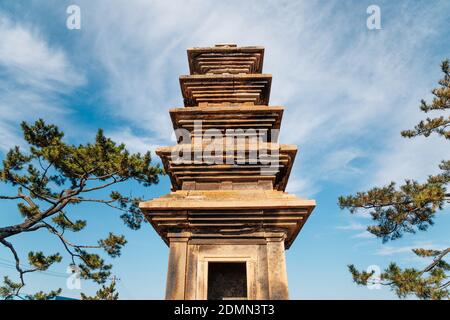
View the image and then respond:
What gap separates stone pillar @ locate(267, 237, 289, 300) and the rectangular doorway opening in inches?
38.1

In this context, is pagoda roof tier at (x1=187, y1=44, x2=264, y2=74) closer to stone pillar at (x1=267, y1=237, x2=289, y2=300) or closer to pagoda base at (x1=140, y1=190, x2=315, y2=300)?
pagoda base at (x1=140, y1=190, x2=315, y2=300)

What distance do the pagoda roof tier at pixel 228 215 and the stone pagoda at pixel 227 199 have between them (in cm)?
1

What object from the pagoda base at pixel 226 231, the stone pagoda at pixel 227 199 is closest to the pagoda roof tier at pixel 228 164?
the stone pagoda at pixel 227 199

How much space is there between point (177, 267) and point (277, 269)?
137cm

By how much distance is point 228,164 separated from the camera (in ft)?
17.6

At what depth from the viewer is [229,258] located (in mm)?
4598

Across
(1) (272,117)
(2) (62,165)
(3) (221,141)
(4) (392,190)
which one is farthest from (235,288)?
(2) (62,165)

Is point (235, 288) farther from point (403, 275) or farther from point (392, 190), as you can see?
point (392, 190)

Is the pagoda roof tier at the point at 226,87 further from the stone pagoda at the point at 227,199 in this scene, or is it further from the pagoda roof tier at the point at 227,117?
the pagoda roof tier at the point at 227,117

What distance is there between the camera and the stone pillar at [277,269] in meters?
4.25

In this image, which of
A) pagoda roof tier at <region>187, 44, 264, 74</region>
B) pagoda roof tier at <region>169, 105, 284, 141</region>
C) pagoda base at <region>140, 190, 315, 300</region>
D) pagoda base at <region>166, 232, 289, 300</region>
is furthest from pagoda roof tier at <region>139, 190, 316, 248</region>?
pagoda roof tier at <region>187, 44, 264, 74</region>

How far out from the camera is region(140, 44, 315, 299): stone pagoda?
14.8 ft

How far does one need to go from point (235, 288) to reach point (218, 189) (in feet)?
5.55

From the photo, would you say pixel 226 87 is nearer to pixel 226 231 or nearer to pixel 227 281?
pixel 226 231
